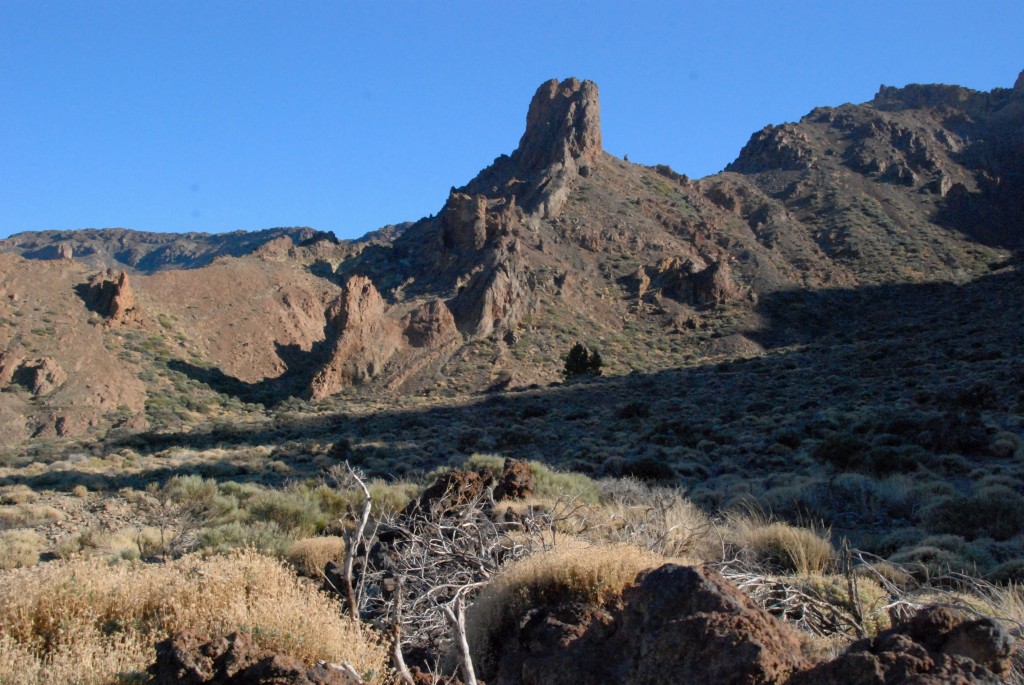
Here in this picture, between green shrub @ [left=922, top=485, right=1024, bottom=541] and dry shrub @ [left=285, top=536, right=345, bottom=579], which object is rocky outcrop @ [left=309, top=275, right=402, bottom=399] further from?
green shrub @ [left=922, top=485, right=1024, bottom=541]

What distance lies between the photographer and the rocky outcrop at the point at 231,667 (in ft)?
11.5

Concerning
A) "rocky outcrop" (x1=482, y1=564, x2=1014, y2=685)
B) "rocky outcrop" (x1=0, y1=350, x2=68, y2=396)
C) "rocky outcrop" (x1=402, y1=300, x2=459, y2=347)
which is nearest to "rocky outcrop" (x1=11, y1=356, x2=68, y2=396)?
"rocky outcrop" (x1=0, y1=350, x2=68, y2=396)

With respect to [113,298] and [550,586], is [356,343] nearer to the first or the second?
[113,298]

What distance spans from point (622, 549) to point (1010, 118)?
10043 centimetres

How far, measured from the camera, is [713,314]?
159ft

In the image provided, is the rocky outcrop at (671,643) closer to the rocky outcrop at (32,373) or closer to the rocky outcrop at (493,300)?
the rocky outcrop at (32,373)

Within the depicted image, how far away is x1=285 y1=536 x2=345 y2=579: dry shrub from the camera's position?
8406 mm

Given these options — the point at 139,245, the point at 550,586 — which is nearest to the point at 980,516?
the point at 550,586

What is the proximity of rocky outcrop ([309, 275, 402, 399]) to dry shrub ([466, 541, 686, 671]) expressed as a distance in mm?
36633

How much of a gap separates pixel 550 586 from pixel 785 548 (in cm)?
350

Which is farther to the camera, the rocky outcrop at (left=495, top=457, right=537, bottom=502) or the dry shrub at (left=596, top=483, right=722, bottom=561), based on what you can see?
the rocky outcrop at (left=495, top=457, right=537, bottom=502)

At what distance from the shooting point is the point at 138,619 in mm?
4898

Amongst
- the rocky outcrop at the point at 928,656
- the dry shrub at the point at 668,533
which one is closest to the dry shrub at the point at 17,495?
the dry shrub at the point at 668,533

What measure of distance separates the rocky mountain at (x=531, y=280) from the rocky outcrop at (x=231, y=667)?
33513mm
